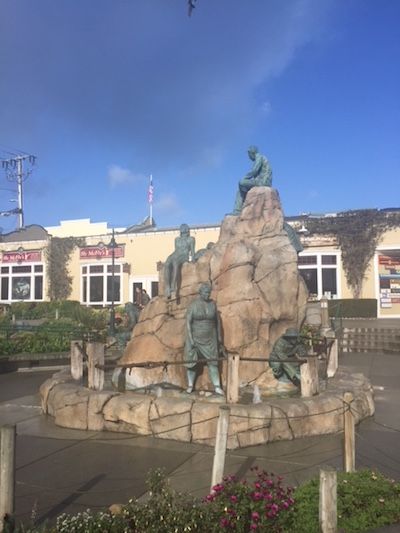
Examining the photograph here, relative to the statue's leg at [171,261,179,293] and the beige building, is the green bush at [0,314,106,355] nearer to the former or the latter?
the statue's leg at [171,261,179,293]

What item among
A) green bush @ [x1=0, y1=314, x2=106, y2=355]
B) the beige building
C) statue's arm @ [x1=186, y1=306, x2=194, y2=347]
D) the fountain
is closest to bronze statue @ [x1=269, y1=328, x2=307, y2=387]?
the fountain

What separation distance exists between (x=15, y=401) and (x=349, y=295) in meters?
24.9

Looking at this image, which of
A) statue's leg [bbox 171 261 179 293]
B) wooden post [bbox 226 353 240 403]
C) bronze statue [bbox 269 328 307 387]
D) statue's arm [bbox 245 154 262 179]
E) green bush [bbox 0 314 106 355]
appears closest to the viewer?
wooden post [bbox 226 353 240 403]

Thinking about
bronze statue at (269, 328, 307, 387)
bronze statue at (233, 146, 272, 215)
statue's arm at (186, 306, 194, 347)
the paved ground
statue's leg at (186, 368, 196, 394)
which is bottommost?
the paved ground

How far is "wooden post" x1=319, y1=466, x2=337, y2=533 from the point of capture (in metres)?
3.80

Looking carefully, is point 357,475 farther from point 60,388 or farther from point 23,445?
point 60,388

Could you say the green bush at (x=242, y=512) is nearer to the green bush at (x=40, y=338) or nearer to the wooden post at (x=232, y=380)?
the wooden post at (x=232, y=380)

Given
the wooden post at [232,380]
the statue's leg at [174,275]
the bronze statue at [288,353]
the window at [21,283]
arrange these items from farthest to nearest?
the window at [21,283] < the statue's leg at [174,275] < the bronze statue at [288,353] < the wooden post at [232,380]

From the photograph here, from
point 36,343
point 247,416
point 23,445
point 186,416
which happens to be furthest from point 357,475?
point 36,343

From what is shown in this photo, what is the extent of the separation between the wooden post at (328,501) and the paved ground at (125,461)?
537 mm

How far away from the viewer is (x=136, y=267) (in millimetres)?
36344

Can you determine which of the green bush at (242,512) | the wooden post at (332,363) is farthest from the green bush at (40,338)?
the green bush at (242,512)

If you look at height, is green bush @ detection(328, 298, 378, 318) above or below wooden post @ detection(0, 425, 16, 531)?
above

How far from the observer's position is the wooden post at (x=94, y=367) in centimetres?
895
